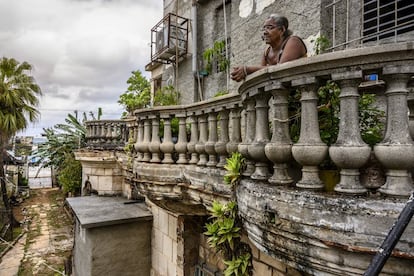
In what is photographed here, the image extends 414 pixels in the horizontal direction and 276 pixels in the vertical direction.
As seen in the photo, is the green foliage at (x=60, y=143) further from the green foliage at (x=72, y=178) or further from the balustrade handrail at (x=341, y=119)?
the balustrade handrail at (x=341, y=119)

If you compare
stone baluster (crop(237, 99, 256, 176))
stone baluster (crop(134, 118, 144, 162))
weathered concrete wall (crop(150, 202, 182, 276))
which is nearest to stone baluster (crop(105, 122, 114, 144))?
weathered concrete wall (crop(150, 202, 182, 276))

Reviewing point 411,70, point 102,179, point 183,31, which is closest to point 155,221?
point 102,179

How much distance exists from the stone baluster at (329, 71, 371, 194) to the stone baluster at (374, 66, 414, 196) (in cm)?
11

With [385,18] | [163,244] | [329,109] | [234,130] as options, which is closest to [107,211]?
[163,244]

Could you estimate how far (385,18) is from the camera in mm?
4363

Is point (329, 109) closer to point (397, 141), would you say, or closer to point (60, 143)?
point (397, 141)

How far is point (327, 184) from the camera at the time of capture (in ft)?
6.09

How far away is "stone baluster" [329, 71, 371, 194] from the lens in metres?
1.65

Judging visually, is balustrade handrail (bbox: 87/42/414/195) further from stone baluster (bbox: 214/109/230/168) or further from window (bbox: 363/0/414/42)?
window (bbox: 363/0/414/42)

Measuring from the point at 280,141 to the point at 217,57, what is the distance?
22.8ft

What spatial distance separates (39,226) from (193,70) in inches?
464

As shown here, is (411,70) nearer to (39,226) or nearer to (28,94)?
(28,94)

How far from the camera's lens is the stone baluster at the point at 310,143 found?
181 centimetres

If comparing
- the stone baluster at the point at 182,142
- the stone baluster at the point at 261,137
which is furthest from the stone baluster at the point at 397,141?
the stone baluster at the point at 182,142
